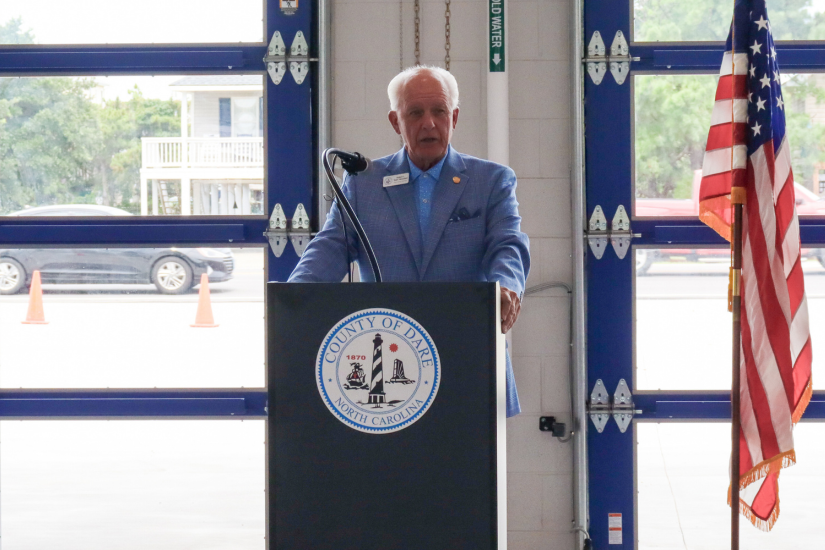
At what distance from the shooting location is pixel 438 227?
182 cm

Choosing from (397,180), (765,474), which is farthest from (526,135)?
(765,474)

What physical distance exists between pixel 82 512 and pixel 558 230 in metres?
2.23

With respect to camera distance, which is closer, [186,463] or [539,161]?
[539,161]

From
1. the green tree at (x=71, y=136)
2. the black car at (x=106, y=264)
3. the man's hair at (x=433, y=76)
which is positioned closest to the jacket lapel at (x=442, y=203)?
the man's hair at (x=433, y=76)

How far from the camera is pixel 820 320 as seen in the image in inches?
119

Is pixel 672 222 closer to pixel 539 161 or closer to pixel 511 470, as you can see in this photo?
pixel 539 161

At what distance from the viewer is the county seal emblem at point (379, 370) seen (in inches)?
51.1

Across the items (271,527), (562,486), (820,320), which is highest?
(820,320)

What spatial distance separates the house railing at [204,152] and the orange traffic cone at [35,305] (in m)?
0.61

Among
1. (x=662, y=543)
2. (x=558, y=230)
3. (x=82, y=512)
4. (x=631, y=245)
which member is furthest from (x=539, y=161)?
(x=82, y=512)

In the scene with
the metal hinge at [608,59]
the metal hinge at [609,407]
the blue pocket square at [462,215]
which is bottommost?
the metal hinge at [609,407]

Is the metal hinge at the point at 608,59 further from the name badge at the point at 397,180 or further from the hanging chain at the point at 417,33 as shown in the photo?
the name badge at the point at 397,180

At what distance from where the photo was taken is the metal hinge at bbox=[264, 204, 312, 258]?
293 cm

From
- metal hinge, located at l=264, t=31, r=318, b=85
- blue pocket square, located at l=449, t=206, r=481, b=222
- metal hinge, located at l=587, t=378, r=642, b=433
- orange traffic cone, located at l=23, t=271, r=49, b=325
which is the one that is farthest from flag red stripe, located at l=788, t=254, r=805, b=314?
orange traffic cone, located at l=23, t=271, r=49, b=325
